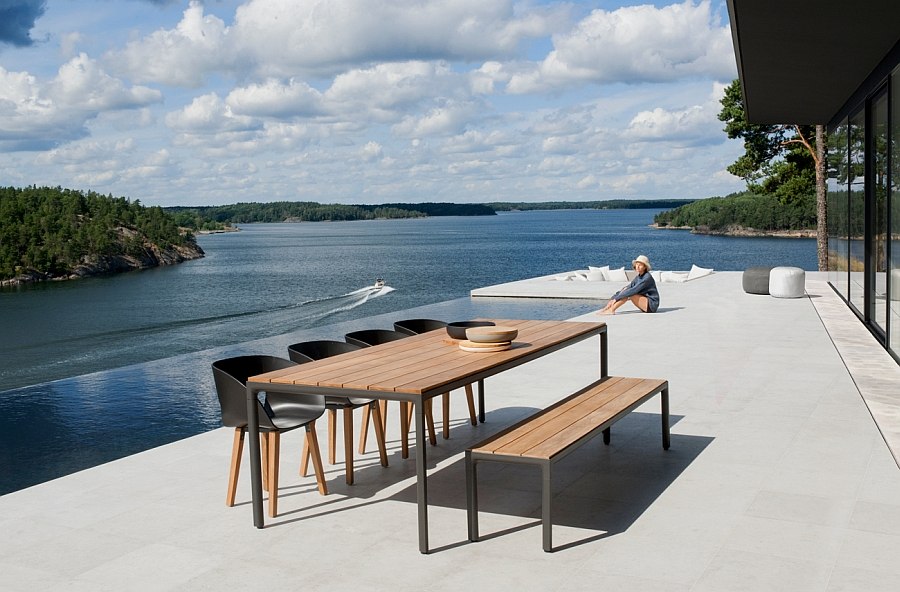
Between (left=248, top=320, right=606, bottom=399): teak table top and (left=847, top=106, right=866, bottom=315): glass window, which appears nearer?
(left=248, top=320, right=606, bottom=399): teak table top

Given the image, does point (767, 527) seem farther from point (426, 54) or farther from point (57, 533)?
point (426, 54)

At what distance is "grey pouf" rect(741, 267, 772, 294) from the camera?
1409 centimetres

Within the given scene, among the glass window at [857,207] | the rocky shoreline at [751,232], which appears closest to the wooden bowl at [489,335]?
the glass window at [857,207]

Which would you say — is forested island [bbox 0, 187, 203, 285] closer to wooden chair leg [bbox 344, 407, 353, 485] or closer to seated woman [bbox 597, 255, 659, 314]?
seated woman [bbox 597, 255, 659, 314]

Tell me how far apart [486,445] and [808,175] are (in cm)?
2497

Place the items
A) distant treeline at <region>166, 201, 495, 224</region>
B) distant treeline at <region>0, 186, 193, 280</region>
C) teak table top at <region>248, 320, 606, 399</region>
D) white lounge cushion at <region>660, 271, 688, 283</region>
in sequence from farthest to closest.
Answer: distant treeline at <region>166, 201, 495, 224</region> < distant treeline at <region>0, 186, 193, 280</region> < white lounge cushion at <region>660, 271, 688, 283</region> < teak table top at <region>248, 320, 606, 399</region>

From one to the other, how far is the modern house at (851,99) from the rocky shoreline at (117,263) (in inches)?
2975

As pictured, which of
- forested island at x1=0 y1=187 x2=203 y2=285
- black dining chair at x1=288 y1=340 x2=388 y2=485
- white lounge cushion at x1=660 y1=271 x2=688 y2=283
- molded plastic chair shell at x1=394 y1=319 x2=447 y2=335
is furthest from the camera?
forested island at x1=0 y1=187 x2=203 y2=285

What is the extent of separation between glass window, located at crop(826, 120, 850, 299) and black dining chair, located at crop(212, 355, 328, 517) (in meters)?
9.31

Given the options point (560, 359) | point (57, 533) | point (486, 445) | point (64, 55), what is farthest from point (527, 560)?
point (64, 55)

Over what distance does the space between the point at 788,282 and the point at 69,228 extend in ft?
270

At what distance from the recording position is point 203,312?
150 ft

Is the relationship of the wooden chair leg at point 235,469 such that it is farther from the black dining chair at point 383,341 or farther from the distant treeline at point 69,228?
the distant treeline at point 69,228

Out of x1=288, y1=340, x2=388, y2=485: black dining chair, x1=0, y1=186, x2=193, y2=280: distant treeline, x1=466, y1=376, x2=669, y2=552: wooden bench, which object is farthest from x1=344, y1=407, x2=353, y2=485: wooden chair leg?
x1=0, y1=186, x2=193, y2=280: distant treeline
